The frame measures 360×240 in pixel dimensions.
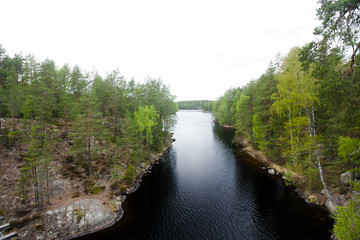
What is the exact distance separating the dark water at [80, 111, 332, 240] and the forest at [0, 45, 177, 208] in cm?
643

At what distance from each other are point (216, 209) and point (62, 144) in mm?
28880

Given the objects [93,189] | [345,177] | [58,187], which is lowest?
[93,189]

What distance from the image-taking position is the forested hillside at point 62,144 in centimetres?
1792

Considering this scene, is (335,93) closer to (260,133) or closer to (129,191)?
(129,191)

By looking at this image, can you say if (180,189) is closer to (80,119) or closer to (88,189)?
(88,189)

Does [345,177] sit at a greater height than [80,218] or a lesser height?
greater

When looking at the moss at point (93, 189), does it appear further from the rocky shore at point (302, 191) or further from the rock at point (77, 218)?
the rocky shore at point (302, 191)

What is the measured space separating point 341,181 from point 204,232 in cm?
1700

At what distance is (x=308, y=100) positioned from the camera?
1705 centimetres

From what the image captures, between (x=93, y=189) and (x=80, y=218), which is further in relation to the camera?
(x=93, y=189)

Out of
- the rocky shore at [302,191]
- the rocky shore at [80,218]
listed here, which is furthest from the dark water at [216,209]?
the rocky shore at [80,218]

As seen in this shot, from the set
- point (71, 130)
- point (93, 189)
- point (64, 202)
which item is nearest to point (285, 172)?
point (93, 189)

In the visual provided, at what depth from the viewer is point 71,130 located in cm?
2361

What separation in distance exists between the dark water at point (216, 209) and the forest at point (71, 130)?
6.43 metres
